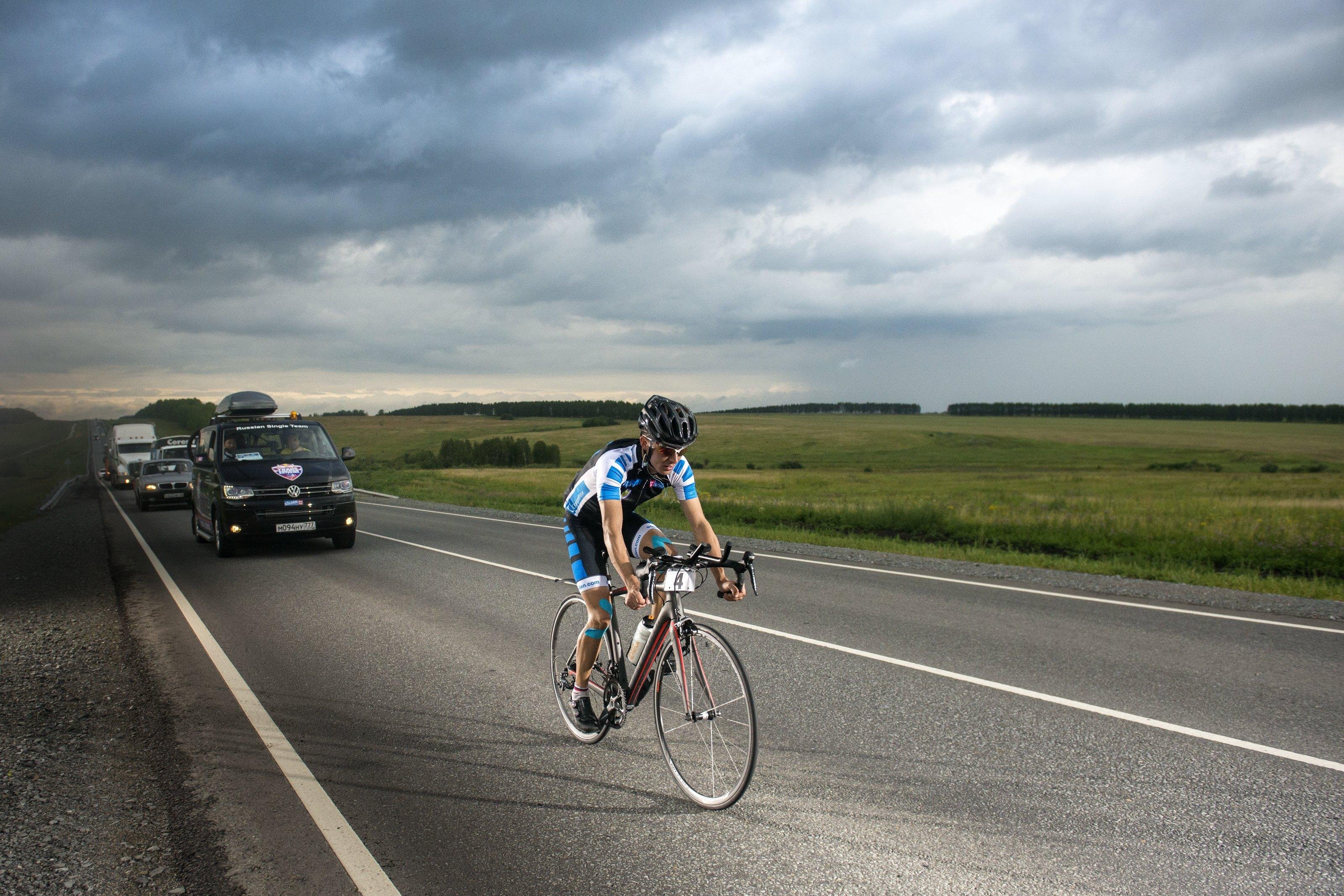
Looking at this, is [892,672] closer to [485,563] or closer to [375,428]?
[485,563]

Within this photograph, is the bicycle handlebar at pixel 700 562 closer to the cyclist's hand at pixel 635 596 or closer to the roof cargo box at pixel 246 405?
the cyclist's hand at pixel 635 596

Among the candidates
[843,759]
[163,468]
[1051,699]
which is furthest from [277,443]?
[163,468]

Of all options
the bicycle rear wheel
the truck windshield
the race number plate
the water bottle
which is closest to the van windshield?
the bicycle rear wheel

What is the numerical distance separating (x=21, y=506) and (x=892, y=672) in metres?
34.3

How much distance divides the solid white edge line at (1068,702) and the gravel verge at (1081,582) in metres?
4.66

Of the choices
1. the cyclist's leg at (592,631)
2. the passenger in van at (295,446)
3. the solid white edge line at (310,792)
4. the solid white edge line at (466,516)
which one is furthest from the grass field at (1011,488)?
the solid white edge line at (310,792)

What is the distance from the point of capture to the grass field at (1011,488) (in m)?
13.9

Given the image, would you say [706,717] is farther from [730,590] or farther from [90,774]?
[90,774]

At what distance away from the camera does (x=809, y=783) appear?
4055mm

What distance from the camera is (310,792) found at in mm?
4047

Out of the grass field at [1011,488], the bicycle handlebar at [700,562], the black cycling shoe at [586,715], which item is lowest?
the grass field at [1011,488]

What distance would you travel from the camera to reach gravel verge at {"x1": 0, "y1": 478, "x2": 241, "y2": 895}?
10.9 ft

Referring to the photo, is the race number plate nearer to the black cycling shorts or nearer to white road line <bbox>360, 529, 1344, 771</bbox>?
the black cycling shorts

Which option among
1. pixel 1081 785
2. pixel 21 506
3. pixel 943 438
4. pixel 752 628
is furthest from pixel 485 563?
pixel 943 438
